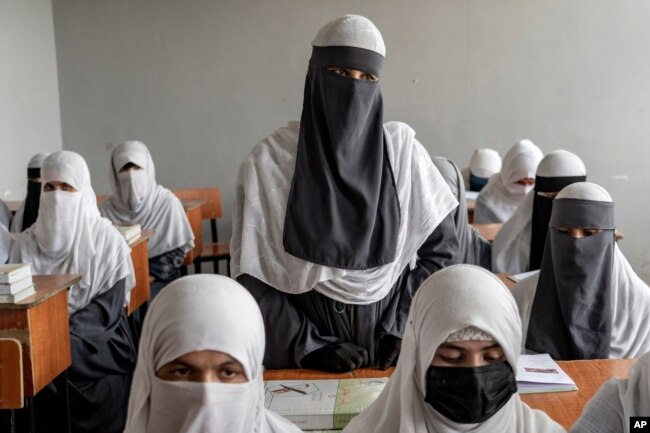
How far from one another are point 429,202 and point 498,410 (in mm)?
858

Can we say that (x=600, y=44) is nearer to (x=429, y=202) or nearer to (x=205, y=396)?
(x=429, y=202)

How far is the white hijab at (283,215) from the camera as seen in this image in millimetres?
2162

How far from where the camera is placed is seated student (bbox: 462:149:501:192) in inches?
273

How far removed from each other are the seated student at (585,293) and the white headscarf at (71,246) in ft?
7.03

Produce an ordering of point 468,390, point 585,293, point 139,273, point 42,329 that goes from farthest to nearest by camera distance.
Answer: point 139,273 → point 42,329 → point 585,293 → point 468,390

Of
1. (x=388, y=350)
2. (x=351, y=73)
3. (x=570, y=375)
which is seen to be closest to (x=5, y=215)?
(x=351, y=73)

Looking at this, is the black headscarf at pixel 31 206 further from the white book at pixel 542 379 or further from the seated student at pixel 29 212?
the white book at pixel 542 379

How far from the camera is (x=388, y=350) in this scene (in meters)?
2.15

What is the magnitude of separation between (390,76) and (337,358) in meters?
5.66

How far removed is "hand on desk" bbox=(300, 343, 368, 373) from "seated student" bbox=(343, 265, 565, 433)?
0.52m

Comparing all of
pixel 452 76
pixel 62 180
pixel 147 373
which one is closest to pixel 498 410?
pixel 147 373

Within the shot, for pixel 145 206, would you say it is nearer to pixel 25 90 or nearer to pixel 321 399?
pixel 25 90

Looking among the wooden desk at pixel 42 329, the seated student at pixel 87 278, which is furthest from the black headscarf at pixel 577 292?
the seated student at pixel 87 278

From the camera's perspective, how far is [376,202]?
7.14 feet
